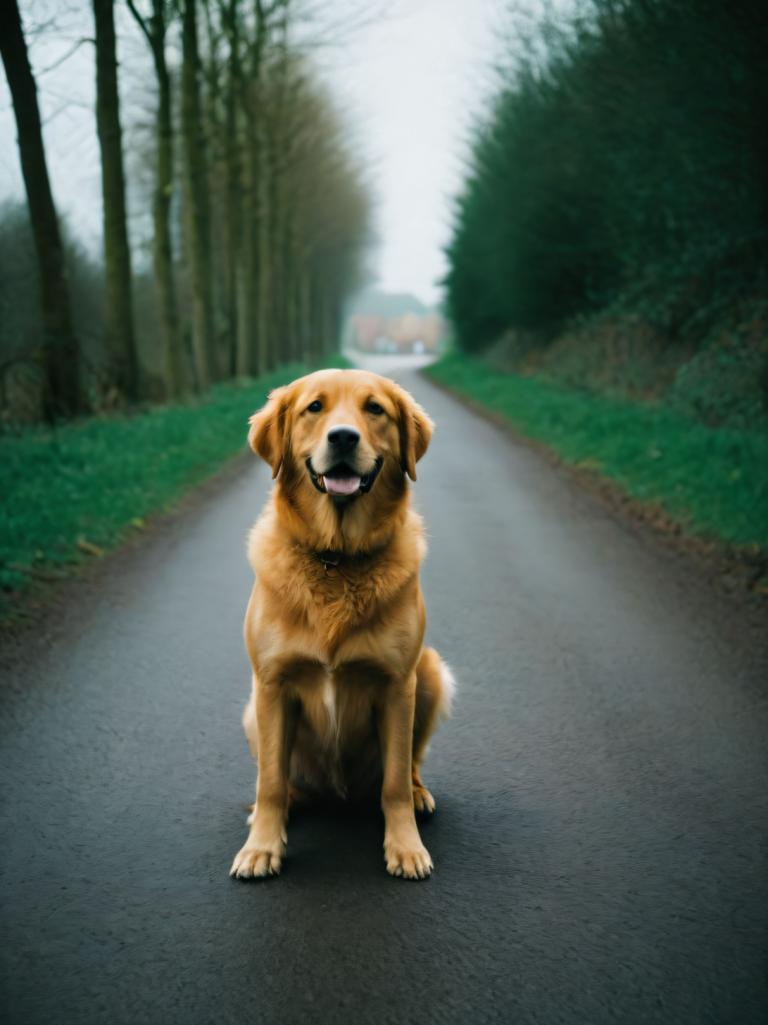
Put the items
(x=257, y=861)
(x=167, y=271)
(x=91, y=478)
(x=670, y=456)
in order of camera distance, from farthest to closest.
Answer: (x=167, y=271)
(x=670, y=456)
(x=91, y=478)
(x=257, y=861)

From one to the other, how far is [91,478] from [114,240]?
Result: 7191 millimetres

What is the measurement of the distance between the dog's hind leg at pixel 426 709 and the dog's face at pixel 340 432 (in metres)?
0.79

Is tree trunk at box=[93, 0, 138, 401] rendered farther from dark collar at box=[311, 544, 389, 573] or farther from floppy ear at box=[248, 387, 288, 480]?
dark collar at box=[311, 544, 389, 573]

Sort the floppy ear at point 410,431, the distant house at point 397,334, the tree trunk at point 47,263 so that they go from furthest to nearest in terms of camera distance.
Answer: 1. the distant house at point 397,334
2. the tree trunk at point 47,263
3. the floppy ear at point 410,431

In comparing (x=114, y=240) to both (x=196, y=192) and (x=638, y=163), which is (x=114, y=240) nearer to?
(x=196, y=192)

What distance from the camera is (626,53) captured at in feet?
48.6

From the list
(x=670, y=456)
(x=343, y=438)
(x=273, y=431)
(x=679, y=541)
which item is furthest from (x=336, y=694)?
(x=670, y=456)

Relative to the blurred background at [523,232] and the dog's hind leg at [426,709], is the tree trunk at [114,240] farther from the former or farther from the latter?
the dog's hind leg at [426,709]

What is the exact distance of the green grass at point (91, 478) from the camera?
7.21 meters

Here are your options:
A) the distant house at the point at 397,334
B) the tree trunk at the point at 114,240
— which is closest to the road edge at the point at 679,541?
the tree trunk at the point at 114,240

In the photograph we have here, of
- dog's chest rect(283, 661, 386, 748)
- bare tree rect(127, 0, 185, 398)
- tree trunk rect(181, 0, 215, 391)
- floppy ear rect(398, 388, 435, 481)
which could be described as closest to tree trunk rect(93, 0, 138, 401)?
bare tree rect(127, 0, 185, 398)

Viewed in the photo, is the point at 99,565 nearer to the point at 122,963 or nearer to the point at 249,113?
the point at 122,963

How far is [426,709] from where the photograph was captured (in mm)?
3518

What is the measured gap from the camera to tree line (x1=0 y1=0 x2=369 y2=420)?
12.8m
